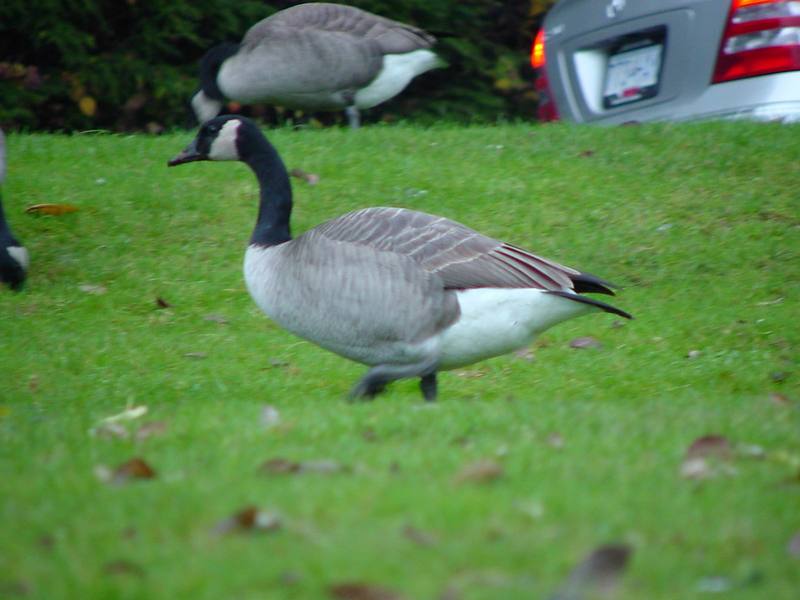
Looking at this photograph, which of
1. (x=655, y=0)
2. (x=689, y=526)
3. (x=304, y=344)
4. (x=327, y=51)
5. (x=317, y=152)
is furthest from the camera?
(x=327, y=51)

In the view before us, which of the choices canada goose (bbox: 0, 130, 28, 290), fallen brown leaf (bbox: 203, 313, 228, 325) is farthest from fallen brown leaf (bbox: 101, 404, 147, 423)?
canada goose (bbox: 0, 130, 28, 290)

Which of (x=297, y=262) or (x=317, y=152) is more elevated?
(x=297, y=262)

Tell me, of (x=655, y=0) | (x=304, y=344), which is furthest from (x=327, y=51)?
(x=304, y=344)

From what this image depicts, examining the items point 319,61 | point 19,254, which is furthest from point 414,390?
point 319,61

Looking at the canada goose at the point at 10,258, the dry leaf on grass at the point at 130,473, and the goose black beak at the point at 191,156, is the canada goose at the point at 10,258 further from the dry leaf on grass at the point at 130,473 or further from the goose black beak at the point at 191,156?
the dry leaf on grass at the point at 130,473

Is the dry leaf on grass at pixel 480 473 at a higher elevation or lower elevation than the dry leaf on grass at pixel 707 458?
higher

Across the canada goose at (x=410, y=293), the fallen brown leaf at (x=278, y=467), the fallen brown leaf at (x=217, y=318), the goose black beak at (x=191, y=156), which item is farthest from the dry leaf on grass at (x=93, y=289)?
the fallen brown leaf at (x=278, y=467)

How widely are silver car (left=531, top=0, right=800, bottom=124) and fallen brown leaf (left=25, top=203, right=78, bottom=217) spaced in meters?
4.04

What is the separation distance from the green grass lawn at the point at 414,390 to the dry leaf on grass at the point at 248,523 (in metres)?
0.03

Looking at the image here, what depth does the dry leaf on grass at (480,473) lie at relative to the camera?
3.64 m

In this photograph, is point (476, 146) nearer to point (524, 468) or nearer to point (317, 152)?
point (317, 152)

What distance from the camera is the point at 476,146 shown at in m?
10.1

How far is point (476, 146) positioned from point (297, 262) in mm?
4712

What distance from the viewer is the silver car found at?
27.3ft
